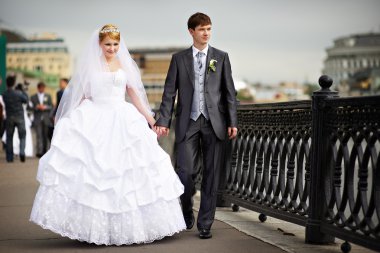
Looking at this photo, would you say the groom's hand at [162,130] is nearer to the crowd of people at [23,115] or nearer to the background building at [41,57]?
the crowd of people at [23,115]

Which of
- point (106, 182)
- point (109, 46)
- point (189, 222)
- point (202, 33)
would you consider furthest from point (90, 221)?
point (202, 33)

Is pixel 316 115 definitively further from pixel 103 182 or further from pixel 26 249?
pixel 26 249

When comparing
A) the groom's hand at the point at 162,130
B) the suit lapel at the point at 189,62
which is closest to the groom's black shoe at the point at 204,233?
the groom's hand at the point at 162,130

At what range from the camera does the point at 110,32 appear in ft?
27.4

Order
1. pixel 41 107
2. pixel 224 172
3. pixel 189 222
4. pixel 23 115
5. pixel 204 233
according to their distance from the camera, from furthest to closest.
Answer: pixel 41 107 → pixel 23 115 → pixel 224 172 → pixel 189 222 → pixel 204 233

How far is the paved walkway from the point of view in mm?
7605

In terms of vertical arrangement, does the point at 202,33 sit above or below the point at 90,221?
above

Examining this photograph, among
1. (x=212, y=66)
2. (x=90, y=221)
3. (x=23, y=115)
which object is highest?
(x=212, y=66)

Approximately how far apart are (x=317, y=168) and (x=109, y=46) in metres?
2.26

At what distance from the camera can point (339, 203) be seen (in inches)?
295

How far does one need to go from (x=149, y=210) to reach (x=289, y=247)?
1.28 m

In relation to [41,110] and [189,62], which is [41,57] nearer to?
[41,110]

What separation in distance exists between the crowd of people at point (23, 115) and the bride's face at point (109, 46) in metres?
12.8

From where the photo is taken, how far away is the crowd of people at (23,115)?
2146 cm
